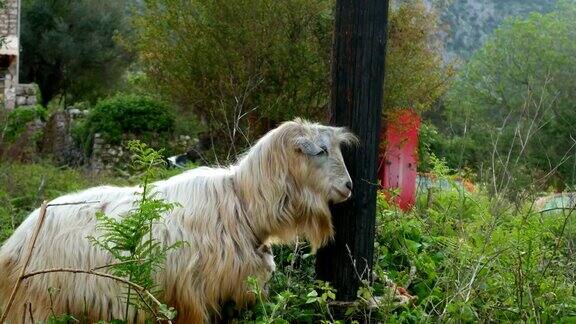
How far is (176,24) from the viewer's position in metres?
18.6

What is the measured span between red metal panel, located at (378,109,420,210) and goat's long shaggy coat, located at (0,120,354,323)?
5.99m

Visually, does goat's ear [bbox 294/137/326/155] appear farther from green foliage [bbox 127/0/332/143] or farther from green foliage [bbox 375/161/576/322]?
green foliage [bbox 127/0/332/143]

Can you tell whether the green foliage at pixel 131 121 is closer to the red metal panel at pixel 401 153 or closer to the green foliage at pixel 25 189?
the red metal panel at pixel 401 153

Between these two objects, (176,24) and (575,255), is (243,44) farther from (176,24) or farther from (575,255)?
(575,255)

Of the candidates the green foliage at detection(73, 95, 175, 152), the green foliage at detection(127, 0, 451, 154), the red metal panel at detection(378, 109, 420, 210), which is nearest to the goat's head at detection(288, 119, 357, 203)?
the red metal panel at detection(378, 109, 420, 210)

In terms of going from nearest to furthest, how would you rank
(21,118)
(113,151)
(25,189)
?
1. (25,189)
2. (113,151)
3. (21,118)

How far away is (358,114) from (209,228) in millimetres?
1221

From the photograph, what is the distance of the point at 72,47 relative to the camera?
124ft

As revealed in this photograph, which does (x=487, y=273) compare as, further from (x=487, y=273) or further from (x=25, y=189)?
(x=25, y=189)

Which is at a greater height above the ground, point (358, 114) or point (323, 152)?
point (358, 114)

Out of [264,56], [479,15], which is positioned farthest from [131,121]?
[479,15]

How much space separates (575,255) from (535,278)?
2.92 ft

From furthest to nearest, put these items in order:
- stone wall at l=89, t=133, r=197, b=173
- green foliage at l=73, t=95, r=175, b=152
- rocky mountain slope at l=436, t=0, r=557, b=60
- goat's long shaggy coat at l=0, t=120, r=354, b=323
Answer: rocky mountain slope at l=436, t=0, r=557, b=60 → green foliage at l=73, t=95, r=175, b=152 → stone wall at l=89, t=133, r=197, b=173 → goat's long shaggy coat at l=0, t=120, r=354, b=323

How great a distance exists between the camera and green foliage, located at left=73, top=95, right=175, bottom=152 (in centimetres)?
2094
